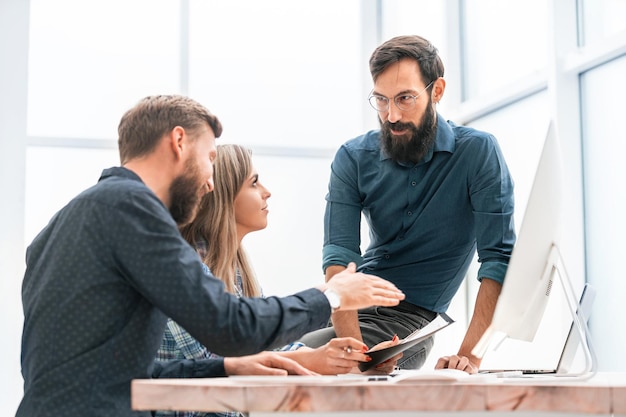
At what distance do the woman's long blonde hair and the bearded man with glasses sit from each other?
339mm

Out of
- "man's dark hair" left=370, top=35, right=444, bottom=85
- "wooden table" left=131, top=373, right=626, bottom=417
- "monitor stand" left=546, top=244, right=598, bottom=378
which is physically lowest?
"wooden table" left=131, top=373, right=626, bottom=417

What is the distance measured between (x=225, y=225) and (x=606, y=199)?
1802 mm

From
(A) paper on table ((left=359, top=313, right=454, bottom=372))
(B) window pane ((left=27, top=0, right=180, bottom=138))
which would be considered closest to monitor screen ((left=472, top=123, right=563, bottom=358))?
(A) paper on table ((left=359, top=313, right=454, bottom=372))

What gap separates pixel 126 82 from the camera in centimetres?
507

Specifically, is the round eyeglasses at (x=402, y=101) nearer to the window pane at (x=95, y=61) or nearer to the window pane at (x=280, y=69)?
the window pane at (x=280, y=69)

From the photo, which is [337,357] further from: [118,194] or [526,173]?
[526,173]

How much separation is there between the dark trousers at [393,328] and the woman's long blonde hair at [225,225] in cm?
36

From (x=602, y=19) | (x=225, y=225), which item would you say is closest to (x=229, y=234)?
(x=225, y=225)

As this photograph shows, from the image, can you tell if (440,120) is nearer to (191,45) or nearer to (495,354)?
(495,354)

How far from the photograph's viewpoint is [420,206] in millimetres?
2750

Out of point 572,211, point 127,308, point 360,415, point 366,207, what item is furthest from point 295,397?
point 572,211

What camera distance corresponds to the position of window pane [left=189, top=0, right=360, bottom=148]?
5207 mm

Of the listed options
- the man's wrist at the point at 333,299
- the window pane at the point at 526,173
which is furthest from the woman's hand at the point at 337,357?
the window pane at the point at 526,173

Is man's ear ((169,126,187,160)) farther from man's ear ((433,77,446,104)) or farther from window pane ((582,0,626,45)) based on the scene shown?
window pane ((582,0,626,45))
